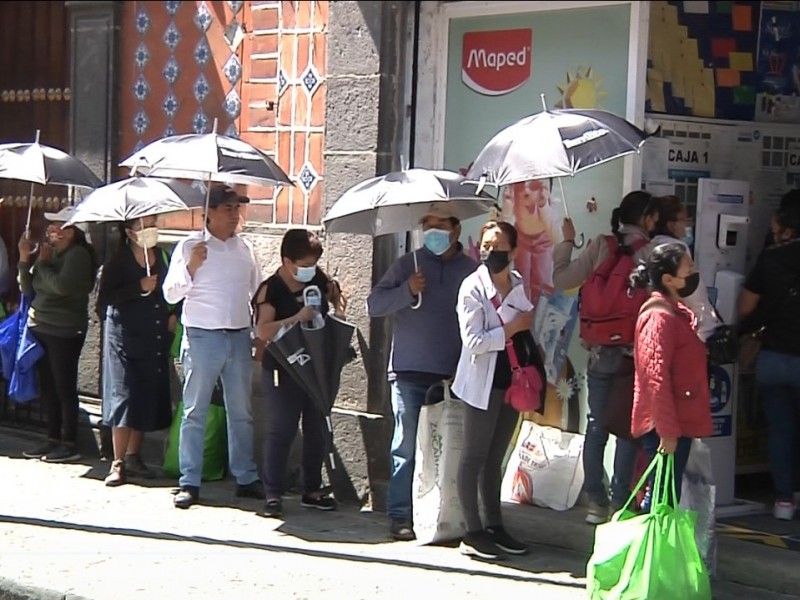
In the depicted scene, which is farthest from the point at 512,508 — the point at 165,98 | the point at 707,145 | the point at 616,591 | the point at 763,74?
the point at 165,98

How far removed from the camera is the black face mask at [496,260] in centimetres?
709

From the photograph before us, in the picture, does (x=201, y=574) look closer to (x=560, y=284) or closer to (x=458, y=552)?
(x=458, y=552)

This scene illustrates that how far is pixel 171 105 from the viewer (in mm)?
9961

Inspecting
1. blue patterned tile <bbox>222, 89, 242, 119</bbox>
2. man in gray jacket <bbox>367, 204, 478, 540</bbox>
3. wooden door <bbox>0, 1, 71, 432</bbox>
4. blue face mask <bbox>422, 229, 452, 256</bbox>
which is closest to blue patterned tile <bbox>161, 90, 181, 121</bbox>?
blue patterned tile <bbox>222, 89, 242, 119</bbox>

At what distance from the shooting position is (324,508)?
8.58 meters

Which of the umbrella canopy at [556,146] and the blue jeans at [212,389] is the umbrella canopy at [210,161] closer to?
the blue jeans at [212,389]

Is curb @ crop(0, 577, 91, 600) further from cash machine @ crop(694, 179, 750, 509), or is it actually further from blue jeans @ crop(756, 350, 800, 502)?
blue jeans @ crop(756, 350, 800, 502)

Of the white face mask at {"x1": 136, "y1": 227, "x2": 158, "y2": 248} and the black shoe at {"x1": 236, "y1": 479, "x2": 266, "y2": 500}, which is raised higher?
the white face mask at {"x1": 136, "y1": 227, "x2": 158, "y2": 248}

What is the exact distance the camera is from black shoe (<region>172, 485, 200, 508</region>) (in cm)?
852

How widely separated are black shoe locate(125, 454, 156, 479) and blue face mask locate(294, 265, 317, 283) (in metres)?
2.05

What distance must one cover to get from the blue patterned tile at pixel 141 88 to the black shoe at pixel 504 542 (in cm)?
442

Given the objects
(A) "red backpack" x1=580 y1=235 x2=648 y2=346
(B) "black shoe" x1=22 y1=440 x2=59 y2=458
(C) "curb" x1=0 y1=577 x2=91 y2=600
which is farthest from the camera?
(B) "black shoe" x1=22 y1=440 x2=59 y2=458

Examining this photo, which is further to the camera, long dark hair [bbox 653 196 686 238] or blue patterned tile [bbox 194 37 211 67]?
blue patterned tile [bbox 194 37 211 67]

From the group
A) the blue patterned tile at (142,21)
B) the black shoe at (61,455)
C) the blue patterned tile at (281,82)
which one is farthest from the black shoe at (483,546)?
the blue patterned tile at (142,21)
